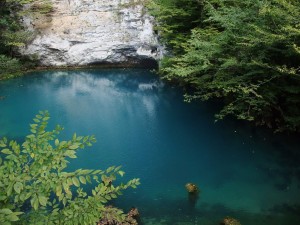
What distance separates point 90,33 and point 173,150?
1388 centimetres

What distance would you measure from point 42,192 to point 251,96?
9.08m

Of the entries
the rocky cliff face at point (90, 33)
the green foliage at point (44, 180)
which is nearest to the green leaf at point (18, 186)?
the green foliage at point (44, 180)

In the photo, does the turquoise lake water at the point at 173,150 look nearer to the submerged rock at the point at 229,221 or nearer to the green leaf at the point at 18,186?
the submerged rock at the point at 229,221

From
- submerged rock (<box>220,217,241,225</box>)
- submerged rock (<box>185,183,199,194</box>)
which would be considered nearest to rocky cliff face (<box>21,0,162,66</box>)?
submerged rock (<box>185,183,199,194</box>)

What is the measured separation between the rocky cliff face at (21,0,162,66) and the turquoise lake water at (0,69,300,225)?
16.1ft

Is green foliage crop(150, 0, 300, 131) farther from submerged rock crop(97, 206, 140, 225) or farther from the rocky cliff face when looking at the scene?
the rocky cliff face

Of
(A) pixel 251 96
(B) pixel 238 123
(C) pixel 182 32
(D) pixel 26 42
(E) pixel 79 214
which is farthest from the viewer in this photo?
(D) pixel 26 42

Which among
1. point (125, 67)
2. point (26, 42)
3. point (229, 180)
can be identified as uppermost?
point (26, 42)

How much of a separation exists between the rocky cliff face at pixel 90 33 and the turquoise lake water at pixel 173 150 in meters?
4.92

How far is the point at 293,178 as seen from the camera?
26.9ft

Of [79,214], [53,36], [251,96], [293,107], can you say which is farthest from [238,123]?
[53,36]

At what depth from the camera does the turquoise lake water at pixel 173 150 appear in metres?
6.95

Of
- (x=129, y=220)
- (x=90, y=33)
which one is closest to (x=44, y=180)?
(x=129, y=220)

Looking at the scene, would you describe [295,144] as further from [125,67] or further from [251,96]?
[125,67]
